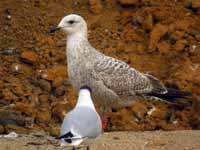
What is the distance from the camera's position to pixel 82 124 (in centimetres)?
810

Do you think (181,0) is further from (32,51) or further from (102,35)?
(32,51)

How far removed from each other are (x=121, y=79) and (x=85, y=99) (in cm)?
125

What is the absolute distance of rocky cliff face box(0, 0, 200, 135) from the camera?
11.1m

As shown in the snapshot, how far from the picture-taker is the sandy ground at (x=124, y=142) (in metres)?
9.13

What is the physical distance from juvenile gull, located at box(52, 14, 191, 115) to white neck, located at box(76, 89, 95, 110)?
1.78 ft

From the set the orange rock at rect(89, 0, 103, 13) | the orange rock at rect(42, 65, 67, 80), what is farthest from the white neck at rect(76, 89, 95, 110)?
the orange rock at rect(89, 0, 103, 13)

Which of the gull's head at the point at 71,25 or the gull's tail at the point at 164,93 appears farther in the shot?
the gull's tail at the point at 164,93

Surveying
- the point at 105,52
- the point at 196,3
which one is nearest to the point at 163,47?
the point at 105,52

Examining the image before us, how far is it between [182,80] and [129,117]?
0.99 metres

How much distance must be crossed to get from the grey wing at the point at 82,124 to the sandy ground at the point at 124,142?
0.69 metres

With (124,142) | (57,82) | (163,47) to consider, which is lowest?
(124,142)

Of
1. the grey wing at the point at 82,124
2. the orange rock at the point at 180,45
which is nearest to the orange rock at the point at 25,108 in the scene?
the grey wing at the point at 82,124

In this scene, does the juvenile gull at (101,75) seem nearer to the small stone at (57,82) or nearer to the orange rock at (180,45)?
the small stone at (57,82)

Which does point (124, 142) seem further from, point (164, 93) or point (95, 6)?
point (95, 6)
